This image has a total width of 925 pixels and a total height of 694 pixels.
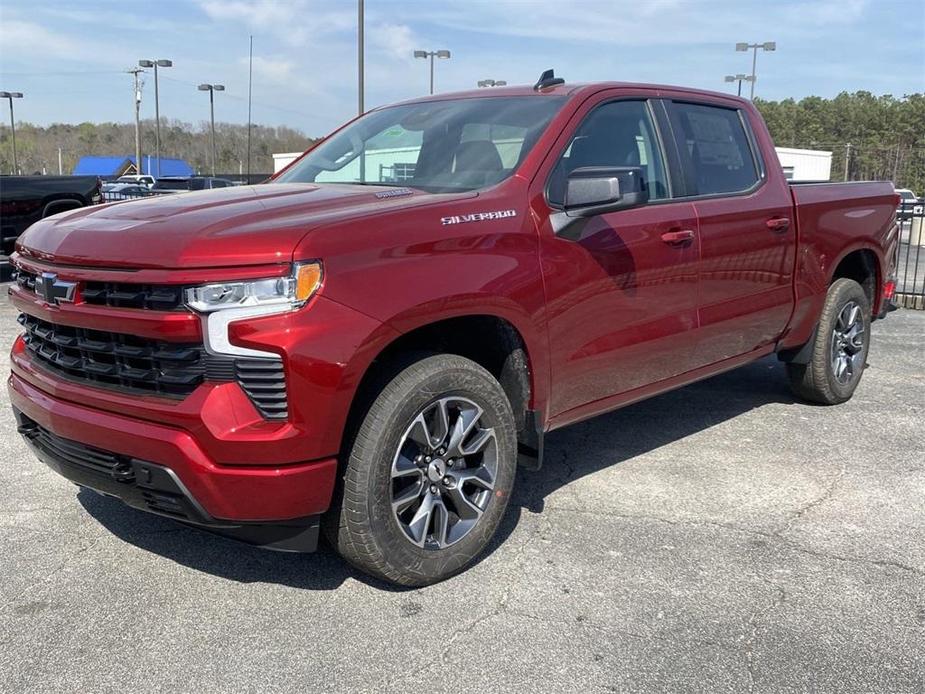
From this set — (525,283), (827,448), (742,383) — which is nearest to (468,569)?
(525,283)

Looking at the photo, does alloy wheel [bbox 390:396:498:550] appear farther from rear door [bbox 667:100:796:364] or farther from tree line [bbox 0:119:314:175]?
tree line [bbox 0:119:314:175]

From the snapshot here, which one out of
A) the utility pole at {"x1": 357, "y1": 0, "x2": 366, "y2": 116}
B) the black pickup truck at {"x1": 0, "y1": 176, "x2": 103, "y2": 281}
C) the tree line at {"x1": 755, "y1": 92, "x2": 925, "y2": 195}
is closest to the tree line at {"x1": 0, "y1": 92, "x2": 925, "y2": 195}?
the tree line at {"x1": 755, "y1": 92, "x2": 925, "y2": 195}

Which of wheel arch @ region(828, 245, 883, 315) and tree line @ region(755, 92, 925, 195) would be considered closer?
wheel arch @ region(828, 245, 883, 315)

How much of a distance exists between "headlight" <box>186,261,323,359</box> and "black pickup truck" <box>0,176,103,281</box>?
9.62 m

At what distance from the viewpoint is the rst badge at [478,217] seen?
316cm

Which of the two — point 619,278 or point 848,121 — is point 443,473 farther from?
point 848,121

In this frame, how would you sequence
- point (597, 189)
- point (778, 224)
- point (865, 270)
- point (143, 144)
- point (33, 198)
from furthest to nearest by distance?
point (143, 144)
point (33, 198)
point (865, 270)
point (778, 224)
point (597, 189)

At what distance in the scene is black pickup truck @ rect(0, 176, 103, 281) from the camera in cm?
1166

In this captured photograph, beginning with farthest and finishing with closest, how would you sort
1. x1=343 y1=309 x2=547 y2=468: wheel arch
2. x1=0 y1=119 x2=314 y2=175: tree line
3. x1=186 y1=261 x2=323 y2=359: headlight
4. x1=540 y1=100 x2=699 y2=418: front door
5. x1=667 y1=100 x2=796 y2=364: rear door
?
x1=0 y1=119 x2=314 y2=175: tree line < x1=667 y1=100 x2=796 y2=364: rear door < x1=540 y1=100 x2=699 y2=418: front door < x1=343 y1=309 x2=547 y2=468: wheel arch < x1=186 y1=261 x2=323 y2=359: headlight

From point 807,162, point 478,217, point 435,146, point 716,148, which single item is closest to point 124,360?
point 478,217

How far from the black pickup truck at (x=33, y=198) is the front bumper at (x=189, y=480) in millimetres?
9252

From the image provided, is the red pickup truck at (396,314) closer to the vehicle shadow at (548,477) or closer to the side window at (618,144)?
the side window at (618,144)

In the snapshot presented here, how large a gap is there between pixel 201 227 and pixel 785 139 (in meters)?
92.8

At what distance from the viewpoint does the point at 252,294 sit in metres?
2.69
